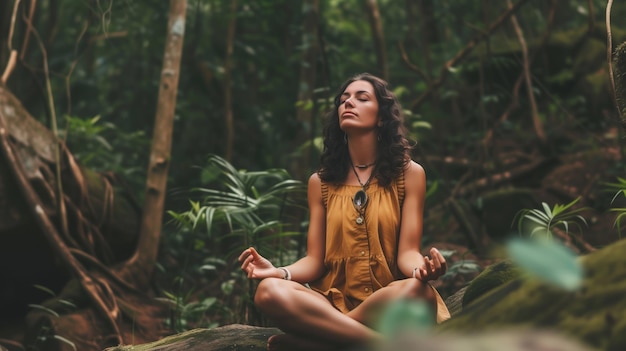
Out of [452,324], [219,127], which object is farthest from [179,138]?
[452,324]

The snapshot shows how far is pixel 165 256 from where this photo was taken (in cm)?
798

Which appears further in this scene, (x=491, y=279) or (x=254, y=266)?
(x=254, y=266)

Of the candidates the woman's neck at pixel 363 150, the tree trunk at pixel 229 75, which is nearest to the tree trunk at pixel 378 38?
the tree trunk at pixel 229 75

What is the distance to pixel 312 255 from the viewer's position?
4027 mm

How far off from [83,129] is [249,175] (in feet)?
10.4

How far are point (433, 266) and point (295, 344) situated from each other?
698mm

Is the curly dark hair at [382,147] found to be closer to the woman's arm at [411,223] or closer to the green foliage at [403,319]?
the woman's arm at [411,223]

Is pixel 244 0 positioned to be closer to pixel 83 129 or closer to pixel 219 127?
pixel 219 127

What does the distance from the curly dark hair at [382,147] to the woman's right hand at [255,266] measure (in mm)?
649

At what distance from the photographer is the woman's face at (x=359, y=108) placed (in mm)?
3957

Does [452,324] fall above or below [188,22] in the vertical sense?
below

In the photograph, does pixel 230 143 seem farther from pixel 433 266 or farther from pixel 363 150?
pixel 433 266

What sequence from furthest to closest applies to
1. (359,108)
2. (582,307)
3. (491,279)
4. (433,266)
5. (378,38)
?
(378,38) < (359,108) < (491,279) < (433,266) < (582,307)

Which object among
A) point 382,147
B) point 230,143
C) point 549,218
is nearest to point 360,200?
point 382,147
